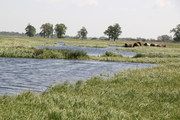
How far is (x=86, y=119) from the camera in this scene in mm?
18734

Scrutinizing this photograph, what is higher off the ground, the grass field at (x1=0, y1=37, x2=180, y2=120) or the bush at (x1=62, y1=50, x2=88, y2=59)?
the grass field at (x1=0, y1=37, x2=180, y2=120)

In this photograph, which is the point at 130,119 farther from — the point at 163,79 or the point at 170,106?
the point at 163,79

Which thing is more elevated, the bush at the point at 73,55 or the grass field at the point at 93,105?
the grass field at the point at 93,105

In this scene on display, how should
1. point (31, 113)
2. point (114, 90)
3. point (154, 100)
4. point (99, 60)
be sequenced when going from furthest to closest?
point (99, 60) < point (114, 90) < point (154, 100) < point (31, 113)

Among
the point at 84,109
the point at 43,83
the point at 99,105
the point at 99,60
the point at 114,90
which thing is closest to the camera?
the point at 84,109

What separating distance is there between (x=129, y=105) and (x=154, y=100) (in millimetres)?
3094

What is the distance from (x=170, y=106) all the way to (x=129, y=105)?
2.40m

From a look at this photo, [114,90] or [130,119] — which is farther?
[114,90]

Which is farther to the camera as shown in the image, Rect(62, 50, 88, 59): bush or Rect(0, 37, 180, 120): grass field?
Rect(62, 50, 88, 59): bush

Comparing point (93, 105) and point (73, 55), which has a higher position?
point (93, 105)

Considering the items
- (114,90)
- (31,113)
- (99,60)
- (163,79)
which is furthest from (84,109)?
(99,60)

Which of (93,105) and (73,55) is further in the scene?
(73,55)

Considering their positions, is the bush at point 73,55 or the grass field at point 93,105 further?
the bush at point 73,55

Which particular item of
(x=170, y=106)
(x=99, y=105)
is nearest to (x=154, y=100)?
(x=170, y=106)
